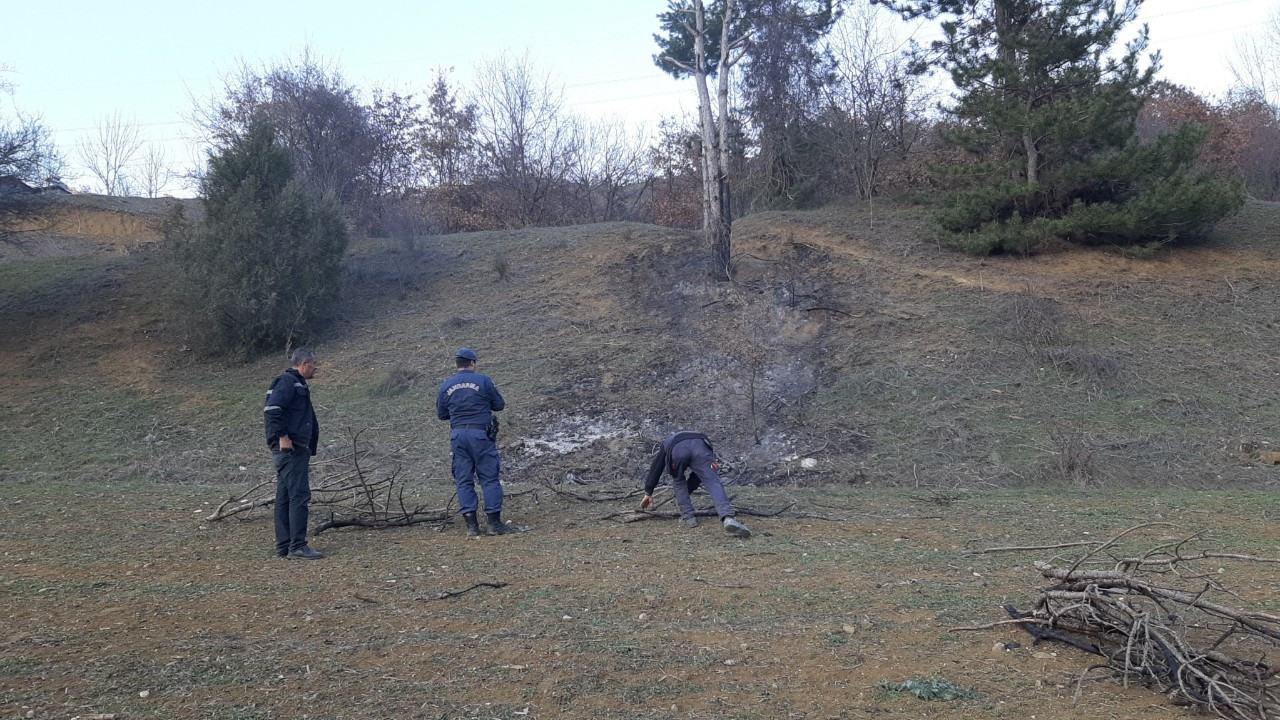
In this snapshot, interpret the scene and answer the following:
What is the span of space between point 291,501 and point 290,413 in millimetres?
733

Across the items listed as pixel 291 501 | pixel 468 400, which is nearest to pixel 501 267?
pixel 468 400

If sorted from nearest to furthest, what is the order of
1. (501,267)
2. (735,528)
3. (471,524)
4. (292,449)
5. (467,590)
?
(467,590), (292,449), (735,528), (471,524), (501,267)

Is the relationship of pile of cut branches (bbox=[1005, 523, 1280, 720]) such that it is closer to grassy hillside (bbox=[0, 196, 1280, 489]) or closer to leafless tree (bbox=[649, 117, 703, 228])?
grassy hillside (bbox=[0, 196, 1280, 489])

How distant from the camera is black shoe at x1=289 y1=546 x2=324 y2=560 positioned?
714 cm

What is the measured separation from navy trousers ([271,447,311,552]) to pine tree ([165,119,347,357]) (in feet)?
37.2

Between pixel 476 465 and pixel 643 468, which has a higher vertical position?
pixel 476 465

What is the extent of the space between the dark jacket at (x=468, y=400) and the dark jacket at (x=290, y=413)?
1.18 meters

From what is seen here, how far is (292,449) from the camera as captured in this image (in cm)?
742

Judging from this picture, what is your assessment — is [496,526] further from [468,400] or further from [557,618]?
[557,618]

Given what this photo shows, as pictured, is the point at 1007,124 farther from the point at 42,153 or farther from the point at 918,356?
the point at 42,153

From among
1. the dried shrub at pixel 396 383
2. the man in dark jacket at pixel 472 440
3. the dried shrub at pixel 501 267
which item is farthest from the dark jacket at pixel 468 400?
the dried shrub at pixel 501 267

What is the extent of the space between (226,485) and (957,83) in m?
15.9

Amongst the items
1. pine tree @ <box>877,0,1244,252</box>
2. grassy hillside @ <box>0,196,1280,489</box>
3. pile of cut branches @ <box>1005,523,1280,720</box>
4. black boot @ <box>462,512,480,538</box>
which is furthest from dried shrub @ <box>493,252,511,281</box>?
pile of cut branches @ <box>1005,523,1280,720</box>

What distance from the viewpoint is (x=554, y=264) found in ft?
70.8
